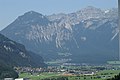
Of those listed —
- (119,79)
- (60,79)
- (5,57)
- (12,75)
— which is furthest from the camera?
(5,57)

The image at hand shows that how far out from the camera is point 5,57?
16525cm

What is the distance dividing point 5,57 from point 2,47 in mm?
15512

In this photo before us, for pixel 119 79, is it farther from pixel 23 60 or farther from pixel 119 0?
pixel 23 60

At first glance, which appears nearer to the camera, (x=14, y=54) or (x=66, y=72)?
(x=66, y=72)

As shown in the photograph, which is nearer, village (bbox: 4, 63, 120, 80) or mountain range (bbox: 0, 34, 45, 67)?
village (bbox: 4, 63, 120, 80)

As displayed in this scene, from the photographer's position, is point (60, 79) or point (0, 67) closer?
point (60, 79)

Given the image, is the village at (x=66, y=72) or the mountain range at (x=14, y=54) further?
the mountain range at (x=14, y=54)

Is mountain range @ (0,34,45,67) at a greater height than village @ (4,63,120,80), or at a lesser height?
greater

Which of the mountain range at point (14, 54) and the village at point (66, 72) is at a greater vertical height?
the mountain range at point (14, 54)

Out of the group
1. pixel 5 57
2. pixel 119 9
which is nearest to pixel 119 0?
pixel 119 9

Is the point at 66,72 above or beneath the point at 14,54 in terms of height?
beneath

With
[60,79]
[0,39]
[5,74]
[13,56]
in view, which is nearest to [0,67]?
[5,74]

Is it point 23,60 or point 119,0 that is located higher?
point 119,0

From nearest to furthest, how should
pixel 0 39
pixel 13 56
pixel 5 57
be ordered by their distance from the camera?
pixel 5 57, pixel 13 56, pixel 0 39
